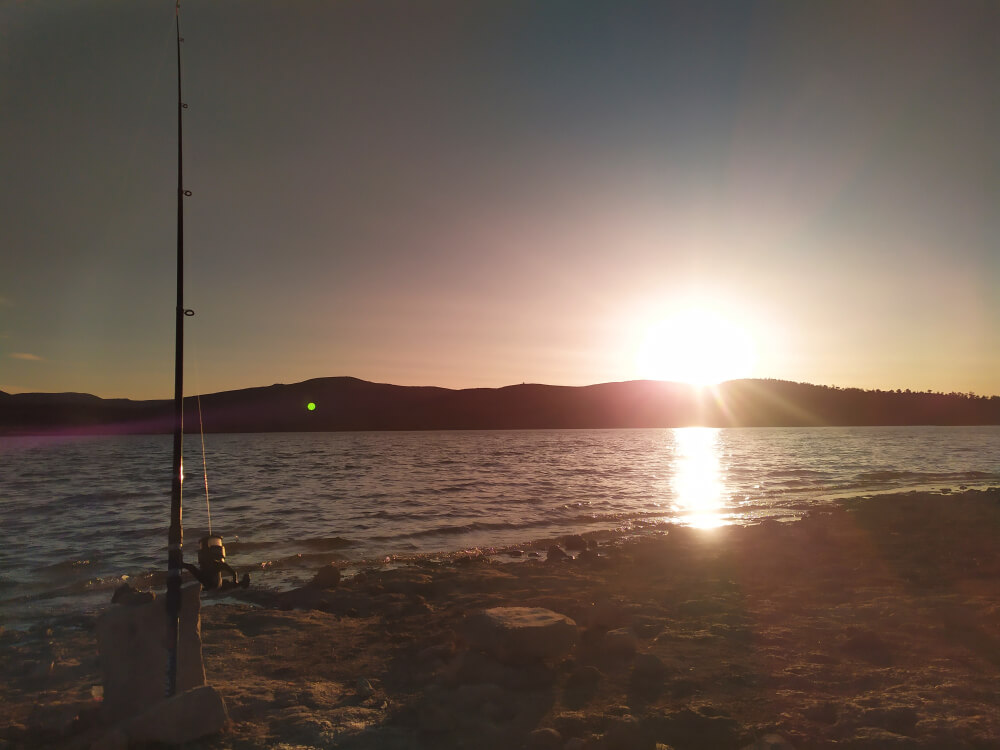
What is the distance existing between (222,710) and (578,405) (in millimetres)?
192195

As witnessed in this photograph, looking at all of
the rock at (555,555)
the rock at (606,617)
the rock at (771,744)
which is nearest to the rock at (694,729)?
the rock at (771,744)

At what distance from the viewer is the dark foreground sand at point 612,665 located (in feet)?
18.5

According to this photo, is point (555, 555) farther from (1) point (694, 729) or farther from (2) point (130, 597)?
(2) point (130, 597)

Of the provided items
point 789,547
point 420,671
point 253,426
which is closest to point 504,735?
point 420,671

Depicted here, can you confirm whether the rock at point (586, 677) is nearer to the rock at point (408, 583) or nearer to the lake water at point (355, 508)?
the rock at point (408, 583)

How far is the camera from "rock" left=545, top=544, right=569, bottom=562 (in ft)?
48.3

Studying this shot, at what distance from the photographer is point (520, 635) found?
7121 millimetres

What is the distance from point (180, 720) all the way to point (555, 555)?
10.6 meters

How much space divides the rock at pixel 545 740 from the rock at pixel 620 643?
83.6 inches

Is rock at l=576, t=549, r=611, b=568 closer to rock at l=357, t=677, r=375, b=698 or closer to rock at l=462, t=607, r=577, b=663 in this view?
rock at l=462, t=607, r=577, b=663

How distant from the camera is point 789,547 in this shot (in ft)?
48.4

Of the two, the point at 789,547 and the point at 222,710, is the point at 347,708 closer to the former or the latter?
the point at 222,710

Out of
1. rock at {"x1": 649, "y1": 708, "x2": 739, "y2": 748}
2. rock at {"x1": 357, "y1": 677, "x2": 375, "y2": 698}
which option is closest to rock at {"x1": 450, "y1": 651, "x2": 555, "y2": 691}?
rock at {"x1": 357, "y1": 677, "x2": 375, "y2": 698}

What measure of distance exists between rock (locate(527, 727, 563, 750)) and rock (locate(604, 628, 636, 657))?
6.97ft
